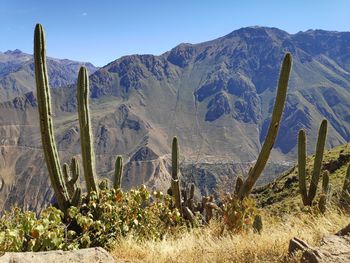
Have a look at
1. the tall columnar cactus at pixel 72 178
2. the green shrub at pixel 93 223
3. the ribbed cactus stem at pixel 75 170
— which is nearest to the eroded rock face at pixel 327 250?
the green shrub at pixel 93 223

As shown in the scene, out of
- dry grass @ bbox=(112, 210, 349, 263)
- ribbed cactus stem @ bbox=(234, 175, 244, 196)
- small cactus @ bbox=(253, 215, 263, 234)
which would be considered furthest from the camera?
ribbed cactus stem @ bbox=(234, 175, 244, 196)

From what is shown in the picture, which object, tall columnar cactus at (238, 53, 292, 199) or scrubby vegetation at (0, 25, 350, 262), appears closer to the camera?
scrubby vegetation at (0, 25, 350, 262)

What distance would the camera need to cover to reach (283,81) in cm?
1134

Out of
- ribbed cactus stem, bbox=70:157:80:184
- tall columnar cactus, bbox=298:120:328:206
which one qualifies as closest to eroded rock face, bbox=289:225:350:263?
ribbed cactus stem, bbox=70:157:80:184

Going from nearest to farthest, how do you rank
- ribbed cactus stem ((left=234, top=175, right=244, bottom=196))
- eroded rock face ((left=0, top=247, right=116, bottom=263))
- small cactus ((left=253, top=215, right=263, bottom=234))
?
eroded rock face ((left=0, top=247, right=116, bottom=263)), small cactus ((left=253, top=215, right=263, bottom=234)), ribbed cactus stem ((left=234, top=175, right=244, bottom=196))

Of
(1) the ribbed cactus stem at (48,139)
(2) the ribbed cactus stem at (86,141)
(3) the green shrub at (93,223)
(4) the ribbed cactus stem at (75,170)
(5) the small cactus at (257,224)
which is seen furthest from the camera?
(4) the ribbed cactus stem at (75,170)

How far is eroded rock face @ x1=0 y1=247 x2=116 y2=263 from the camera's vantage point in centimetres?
548

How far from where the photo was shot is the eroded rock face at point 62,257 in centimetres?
548

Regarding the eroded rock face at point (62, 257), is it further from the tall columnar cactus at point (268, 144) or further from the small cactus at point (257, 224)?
the tall columnar cactus at point (268, 144)

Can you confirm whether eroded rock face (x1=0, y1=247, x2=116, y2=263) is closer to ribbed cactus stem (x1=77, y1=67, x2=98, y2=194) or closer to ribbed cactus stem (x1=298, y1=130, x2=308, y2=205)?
ribbed cactus stem (x1=77, y1=67, x2=98, y2=194)

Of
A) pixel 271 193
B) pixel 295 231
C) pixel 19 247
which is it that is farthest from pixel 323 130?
pixel 271 193

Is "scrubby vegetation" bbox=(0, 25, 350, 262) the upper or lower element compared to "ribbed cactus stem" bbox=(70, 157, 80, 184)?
lower

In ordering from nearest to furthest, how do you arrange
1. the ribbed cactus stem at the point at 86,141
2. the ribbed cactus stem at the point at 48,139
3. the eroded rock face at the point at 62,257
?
the eroded rock face at the point at 62,257 → the ribbed cactus stem at the point at 48,139 → the ribbed cactus stem at the point at 86,141

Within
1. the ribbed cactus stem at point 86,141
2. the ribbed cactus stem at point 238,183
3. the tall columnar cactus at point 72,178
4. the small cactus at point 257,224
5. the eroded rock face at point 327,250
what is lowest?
the small cactus at point 257,224
